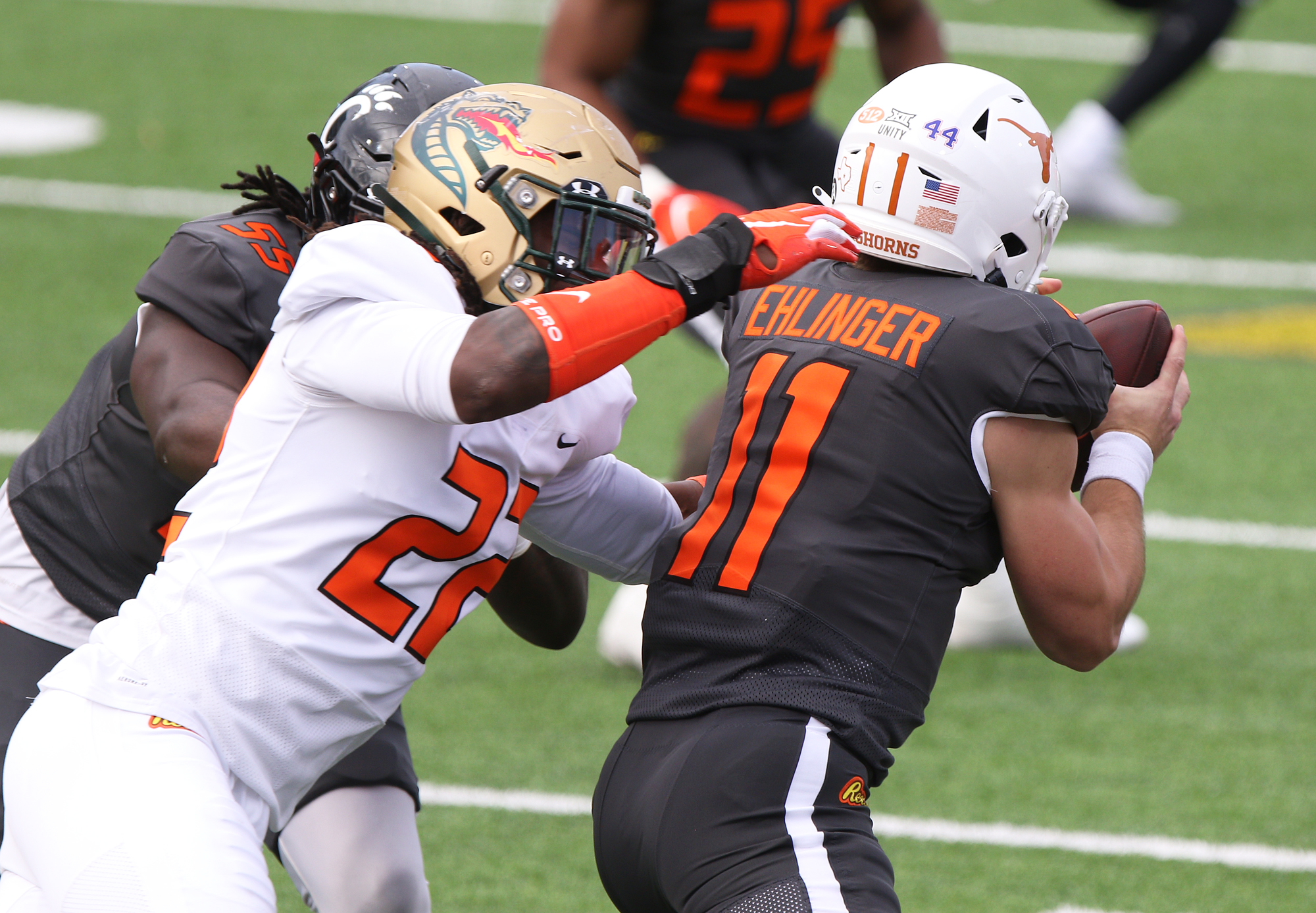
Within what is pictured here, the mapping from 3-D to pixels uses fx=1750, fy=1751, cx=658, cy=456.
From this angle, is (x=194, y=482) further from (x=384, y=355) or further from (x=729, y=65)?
(x=729, y=65)

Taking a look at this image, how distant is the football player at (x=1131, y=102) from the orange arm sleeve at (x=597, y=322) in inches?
278

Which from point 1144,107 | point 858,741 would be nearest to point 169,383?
point 858,741

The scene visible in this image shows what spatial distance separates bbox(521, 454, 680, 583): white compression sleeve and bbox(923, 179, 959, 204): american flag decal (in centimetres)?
61

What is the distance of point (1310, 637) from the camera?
16.7ft

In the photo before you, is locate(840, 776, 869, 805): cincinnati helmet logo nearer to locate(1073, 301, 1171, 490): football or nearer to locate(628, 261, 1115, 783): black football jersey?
locate(628, 261, 1115, 783): black football jersey

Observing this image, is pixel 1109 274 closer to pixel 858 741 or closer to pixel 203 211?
pixel 203 211

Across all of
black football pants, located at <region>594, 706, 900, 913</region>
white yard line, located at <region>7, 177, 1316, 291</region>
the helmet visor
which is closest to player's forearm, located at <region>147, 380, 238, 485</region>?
the helmet visor

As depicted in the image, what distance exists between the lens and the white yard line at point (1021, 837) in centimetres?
386

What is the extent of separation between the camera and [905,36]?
5.86 m

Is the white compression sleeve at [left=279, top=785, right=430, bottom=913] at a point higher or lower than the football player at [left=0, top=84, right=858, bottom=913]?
lower

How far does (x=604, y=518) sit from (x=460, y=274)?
482 mm

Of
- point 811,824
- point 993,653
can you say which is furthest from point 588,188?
point 993,653

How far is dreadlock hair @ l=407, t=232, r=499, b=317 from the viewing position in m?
2.41

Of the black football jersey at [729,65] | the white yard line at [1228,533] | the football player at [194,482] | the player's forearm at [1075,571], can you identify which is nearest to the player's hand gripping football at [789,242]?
the player's forearm at [1075,571]
